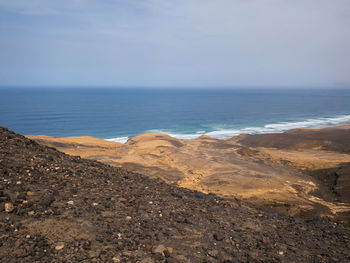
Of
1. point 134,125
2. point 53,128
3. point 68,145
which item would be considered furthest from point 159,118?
point 68,145

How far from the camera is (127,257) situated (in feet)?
12.6

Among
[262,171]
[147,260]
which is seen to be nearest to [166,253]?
[147,260]

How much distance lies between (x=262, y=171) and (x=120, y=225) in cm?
1272

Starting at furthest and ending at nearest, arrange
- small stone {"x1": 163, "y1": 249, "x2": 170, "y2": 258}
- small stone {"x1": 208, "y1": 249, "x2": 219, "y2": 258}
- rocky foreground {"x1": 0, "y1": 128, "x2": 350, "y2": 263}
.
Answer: small stone {"x1": 208, "y1": 249, "x2": 219, "y2": 258}
small stone {"x1": 163, "y1": 249, "x2": 170, "y2": 258}
rocky foreground {"x1": 0, "y1": 128, "x2": 350, "y2": 263}

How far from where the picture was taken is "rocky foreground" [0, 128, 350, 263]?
382cm

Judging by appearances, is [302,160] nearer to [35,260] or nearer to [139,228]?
[139,228]

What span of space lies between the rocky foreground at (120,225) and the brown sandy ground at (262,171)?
410cm

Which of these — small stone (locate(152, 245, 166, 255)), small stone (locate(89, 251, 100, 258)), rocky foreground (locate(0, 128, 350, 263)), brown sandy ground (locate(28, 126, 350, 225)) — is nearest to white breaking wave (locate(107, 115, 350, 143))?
brown sandy ground (locate(28, 126, 350, 225))

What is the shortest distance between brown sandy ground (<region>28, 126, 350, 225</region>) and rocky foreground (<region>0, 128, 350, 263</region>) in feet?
13.5

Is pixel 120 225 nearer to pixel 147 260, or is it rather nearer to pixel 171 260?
pixel 147 260

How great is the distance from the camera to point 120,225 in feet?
15.3

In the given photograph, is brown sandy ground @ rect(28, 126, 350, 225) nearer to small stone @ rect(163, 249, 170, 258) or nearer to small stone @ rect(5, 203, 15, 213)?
small stone @ rect(163, 249, 170, 258)

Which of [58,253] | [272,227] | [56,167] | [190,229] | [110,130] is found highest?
[56,167]

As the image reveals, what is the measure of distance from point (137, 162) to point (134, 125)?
3375cm
